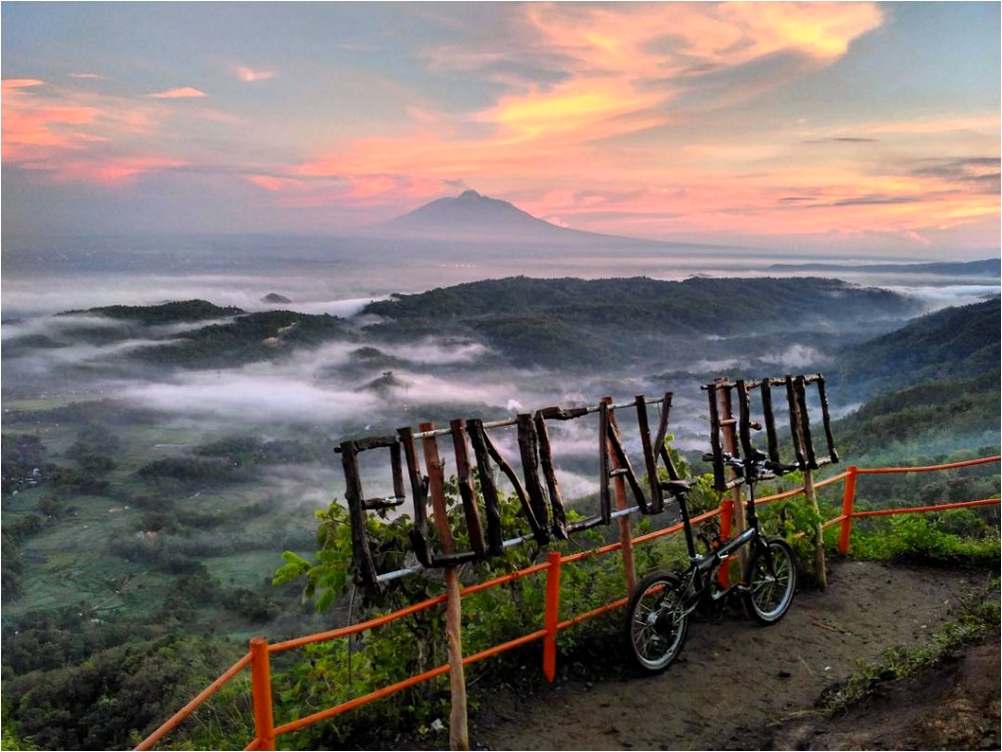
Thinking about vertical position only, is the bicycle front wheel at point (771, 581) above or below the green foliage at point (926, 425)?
above

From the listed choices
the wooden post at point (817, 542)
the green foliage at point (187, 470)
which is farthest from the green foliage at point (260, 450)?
the wooden post at point (817, 542)

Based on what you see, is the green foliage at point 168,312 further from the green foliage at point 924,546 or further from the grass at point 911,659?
the grass at point 911,659

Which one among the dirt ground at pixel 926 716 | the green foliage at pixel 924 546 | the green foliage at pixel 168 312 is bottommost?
the green foliage at pixel 924 546

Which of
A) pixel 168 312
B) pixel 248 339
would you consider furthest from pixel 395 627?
pixel 168 312

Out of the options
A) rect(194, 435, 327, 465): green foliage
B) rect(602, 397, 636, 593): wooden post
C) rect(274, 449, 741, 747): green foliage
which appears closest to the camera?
rect(274, 449, 741, 747): green foliage

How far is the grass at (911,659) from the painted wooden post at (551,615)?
68.4 inches

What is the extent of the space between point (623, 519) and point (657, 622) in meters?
0.72

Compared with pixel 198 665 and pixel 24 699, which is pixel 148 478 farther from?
pixel 198 665

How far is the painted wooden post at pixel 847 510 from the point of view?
7199 mm

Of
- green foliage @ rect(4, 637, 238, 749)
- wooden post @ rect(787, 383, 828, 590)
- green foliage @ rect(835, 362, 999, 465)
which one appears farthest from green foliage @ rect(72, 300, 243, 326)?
wooden post @ rect(787, 383, 828, 590)

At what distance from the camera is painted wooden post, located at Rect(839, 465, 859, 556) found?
7199mm

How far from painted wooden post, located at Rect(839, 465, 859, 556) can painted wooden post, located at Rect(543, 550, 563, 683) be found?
3505 mm

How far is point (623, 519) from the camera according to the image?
540 cm

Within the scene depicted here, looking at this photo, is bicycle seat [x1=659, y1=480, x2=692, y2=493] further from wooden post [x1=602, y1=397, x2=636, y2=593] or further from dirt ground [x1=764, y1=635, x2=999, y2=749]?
dirt ground [x1=764, y1=635, x2=999, y2=749]
